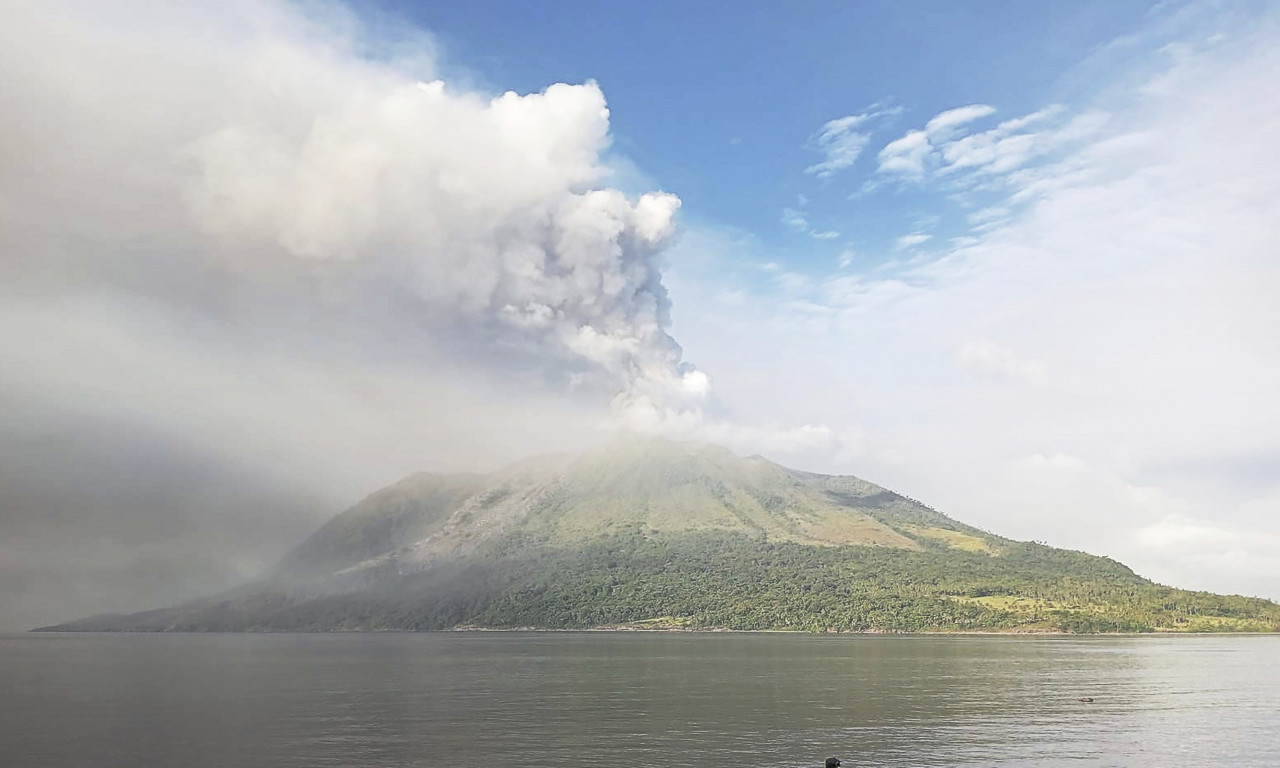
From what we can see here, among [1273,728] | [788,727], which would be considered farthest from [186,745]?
[1273,728]

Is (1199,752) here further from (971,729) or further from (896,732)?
(896,732)

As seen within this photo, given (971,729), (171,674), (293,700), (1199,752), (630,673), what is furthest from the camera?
(171,674)

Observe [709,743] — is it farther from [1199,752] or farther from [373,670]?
[373,670]

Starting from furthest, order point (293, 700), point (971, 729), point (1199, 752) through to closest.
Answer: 1. point (293, 700)
2. point (971, 729)
3. point (1199, 752)

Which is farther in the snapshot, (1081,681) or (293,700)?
(1081,681)

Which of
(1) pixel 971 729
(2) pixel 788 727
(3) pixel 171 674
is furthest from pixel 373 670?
(1) pixel 971 729

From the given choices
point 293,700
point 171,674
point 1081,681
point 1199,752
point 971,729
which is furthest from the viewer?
point 171,674
